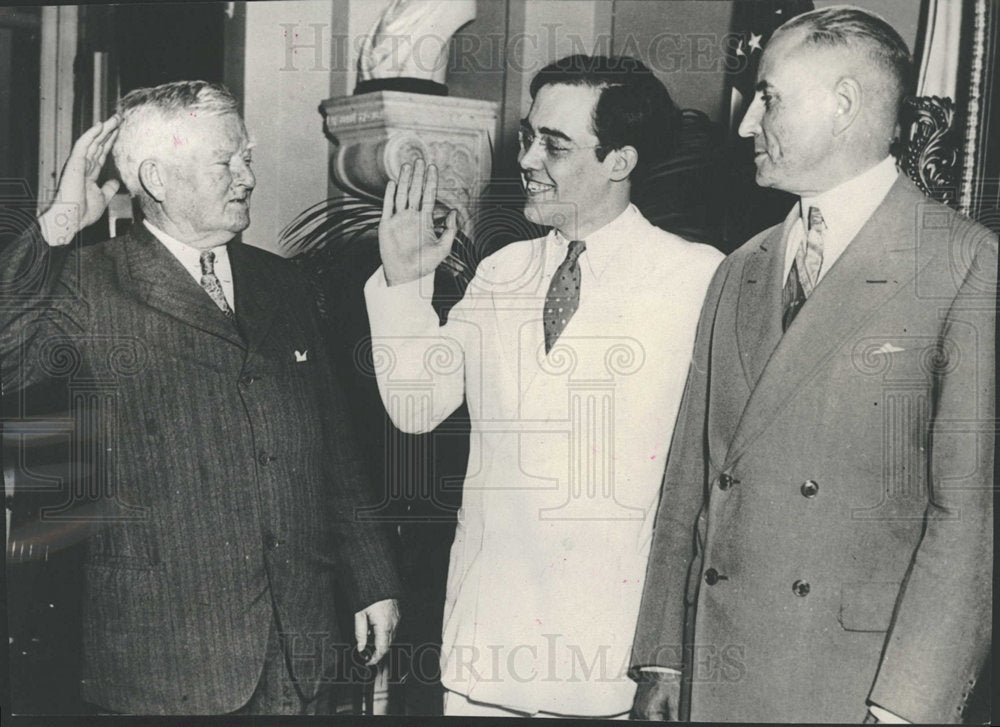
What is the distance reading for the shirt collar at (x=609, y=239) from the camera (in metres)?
2.63

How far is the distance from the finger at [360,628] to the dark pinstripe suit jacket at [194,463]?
0.07 metres

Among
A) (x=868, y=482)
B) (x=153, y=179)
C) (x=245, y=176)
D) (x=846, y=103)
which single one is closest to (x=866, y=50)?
(x=846, y=103)

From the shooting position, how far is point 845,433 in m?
2.47

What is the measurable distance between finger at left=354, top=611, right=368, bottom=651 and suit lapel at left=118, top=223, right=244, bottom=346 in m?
0.76

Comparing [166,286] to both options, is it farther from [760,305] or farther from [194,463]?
[760,305]

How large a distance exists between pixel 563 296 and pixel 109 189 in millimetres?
1185

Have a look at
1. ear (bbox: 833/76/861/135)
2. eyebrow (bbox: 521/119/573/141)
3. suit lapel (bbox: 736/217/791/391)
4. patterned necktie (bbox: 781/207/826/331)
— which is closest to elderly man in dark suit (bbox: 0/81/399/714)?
eyebrow (bbox: 521/119/573/141)

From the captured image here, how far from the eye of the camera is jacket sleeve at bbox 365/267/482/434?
2660mm

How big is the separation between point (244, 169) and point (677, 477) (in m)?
1.33

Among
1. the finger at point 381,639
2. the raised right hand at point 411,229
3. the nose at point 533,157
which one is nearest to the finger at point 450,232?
the raised right hand at point 411,229

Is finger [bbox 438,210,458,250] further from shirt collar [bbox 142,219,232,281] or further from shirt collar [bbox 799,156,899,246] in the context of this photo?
shirt collar [bbox 799,156,899,246]

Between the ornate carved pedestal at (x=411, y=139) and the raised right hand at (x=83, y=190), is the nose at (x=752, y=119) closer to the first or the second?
the ornate carved pedestal at (x=411, y=139)

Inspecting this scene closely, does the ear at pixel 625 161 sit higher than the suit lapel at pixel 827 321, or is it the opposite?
the ear at pixel 625 161

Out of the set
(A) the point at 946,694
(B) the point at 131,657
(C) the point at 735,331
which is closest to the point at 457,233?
(C) the point at 735,331
